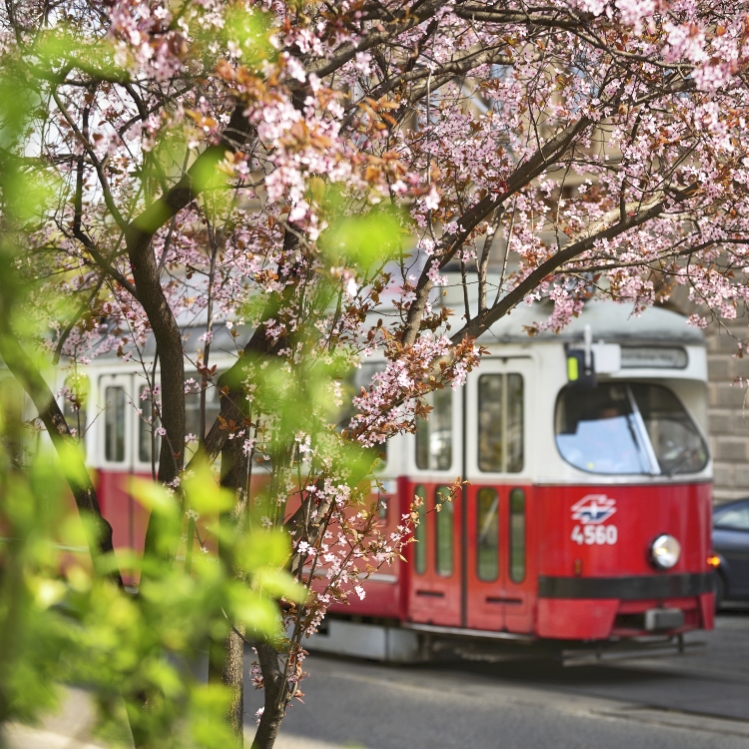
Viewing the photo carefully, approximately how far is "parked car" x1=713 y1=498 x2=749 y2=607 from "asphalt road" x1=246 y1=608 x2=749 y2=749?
297 centimetres

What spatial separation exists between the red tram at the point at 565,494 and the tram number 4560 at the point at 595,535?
2cm

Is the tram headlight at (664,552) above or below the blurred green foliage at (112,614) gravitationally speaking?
below

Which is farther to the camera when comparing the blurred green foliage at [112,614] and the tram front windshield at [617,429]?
the tram front windshield at [617,429]

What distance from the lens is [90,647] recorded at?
3.81ft

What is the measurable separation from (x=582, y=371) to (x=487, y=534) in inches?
58.9

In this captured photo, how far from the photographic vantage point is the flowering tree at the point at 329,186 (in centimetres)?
312

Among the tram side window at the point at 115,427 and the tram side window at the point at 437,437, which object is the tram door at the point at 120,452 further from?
the tram side window at the point at 437,437

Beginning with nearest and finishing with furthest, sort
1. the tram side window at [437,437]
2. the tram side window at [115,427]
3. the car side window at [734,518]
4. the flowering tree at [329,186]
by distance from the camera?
the flowering tree at [329,186]
the tram side window at [437,437]
the tram side window at [115,427]
the car side window at [734,518]

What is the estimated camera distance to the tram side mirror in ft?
33.6

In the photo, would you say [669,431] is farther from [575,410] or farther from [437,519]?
[437,519]

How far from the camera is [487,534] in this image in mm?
10453

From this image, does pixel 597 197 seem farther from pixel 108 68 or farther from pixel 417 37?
pixel 108 68


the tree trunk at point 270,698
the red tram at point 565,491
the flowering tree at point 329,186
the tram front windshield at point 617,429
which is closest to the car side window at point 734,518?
the red tram at point 565,491

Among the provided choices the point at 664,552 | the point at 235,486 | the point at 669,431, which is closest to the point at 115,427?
the point at 669,431
